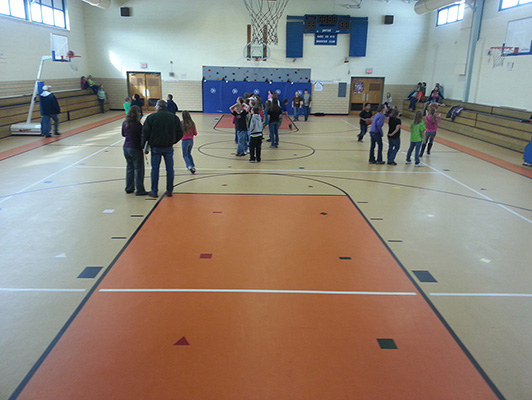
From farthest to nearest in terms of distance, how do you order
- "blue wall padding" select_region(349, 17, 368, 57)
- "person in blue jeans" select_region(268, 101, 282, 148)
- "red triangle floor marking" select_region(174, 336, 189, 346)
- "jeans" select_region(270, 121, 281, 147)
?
"blue wall padding" select_region(349, 17, 368, 57) < "jeans" select_region(270, 121, 281, 147) < "person in blue jeans" select_region(268, 101, 282, 148) < "red triangle floor marking" select_region(174, 336, 189, 346)

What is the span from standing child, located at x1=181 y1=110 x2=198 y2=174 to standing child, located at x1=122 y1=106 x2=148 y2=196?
123cm

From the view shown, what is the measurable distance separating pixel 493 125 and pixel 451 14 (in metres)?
7.85

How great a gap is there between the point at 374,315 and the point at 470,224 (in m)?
3.30

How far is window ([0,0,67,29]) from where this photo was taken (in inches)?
599

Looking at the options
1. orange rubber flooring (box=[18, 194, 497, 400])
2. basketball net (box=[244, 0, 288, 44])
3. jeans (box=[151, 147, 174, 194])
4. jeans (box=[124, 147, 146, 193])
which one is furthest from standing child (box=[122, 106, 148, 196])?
basketball net (box=[244, 0, 288, 44])

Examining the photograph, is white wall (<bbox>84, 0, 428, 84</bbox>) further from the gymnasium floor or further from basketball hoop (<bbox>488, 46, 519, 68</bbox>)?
the gymnasium floor

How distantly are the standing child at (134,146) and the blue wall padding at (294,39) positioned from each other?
52.5 ft

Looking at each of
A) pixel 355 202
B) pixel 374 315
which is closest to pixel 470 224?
pixel 355 202

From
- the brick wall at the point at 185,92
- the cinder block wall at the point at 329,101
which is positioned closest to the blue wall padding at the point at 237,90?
the brick wall at the point at 185,92

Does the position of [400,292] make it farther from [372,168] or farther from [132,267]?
[372,168]

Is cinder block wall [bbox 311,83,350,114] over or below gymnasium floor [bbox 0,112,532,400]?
over

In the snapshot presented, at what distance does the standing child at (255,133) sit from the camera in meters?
9.67

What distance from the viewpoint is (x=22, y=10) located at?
15.9 meters

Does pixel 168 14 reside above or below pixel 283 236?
above
